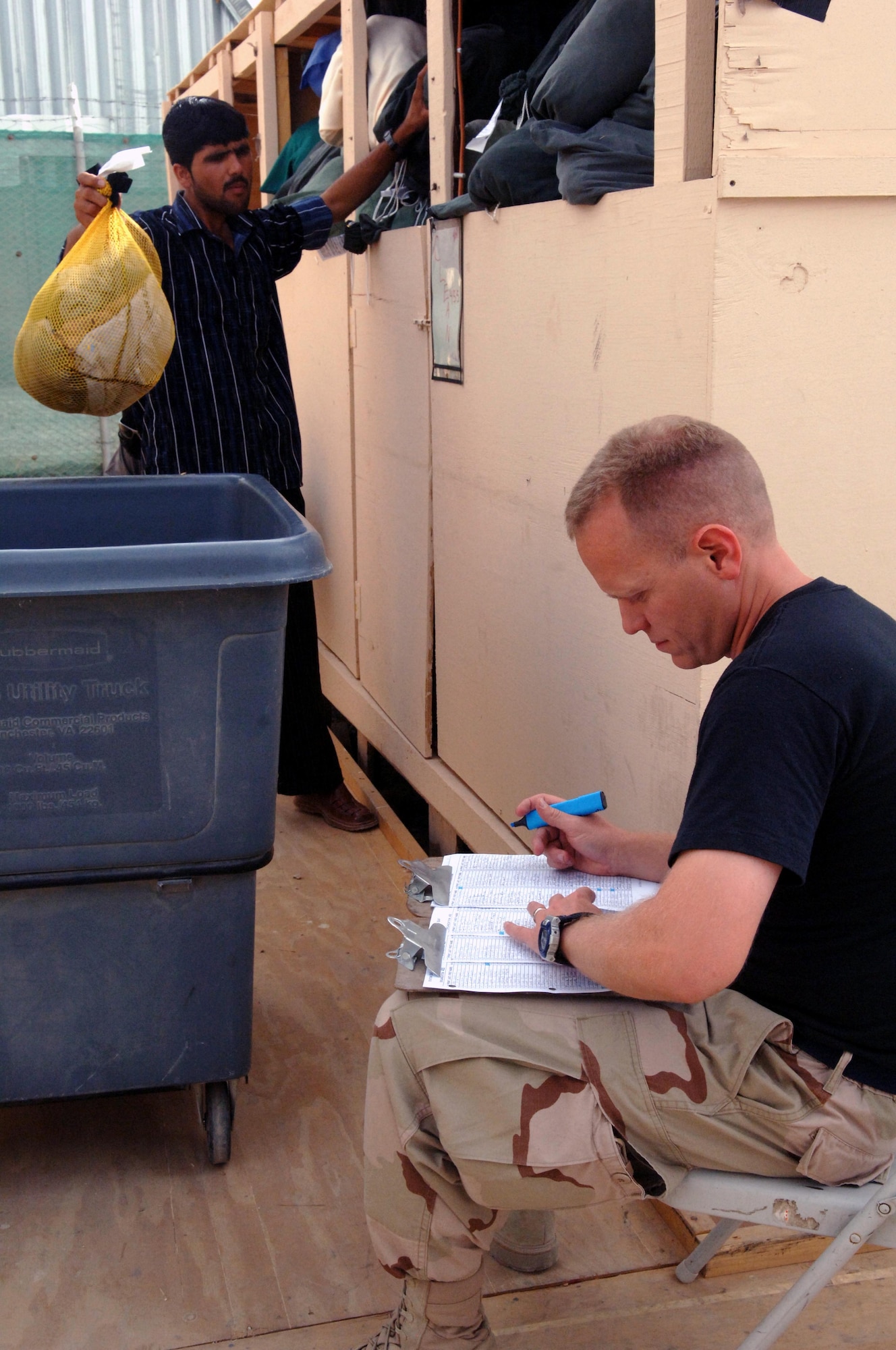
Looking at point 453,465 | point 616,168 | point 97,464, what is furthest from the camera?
point 97,464

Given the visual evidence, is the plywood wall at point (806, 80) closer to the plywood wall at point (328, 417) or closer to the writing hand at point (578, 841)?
the writing hand at point (578, 841)

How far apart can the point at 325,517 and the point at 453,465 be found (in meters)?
1.66

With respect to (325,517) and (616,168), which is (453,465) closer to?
(616,168)

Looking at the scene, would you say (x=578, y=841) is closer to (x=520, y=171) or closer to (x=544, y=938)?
(x=544, y=938)

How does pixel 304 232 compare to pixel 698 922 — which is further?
pixel 304 232

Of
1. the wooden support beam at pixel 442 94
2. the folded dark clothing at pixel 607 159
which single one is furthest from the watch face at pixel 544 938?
the wooden support beam at pixel 442 94

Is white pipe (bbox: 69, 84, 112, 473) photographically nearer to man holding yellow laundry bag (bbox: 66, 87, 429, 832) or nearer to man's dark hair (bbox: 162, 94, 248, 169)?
man holding yellow laundry bag (bbox: 66, 87, 429, 832)

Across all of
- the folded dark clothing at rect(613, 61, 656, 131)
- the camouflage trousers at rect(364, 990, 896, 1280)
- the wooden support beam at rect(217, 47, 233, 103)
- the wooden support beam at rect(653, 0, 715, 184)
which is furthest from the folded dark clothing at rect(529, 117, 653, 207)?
the wooden support beam at rect(217, 47, 233, 103)

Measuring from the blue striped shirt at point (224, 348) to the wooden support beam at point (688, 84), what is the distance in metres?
1.71

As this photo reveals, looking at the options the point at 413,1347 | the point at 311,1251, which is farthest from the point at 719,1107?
the point at 311,1251

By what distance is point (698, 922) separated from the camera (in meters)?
1.28

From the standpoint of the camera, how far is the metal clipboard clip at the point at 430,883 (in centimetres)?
174

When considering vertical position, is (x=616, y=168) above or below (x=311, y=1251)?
above

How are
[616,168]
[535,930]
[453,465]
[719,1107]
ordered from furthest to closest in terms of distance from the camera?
[453,465] < [616,168] < [535,930] < [719,1107]
